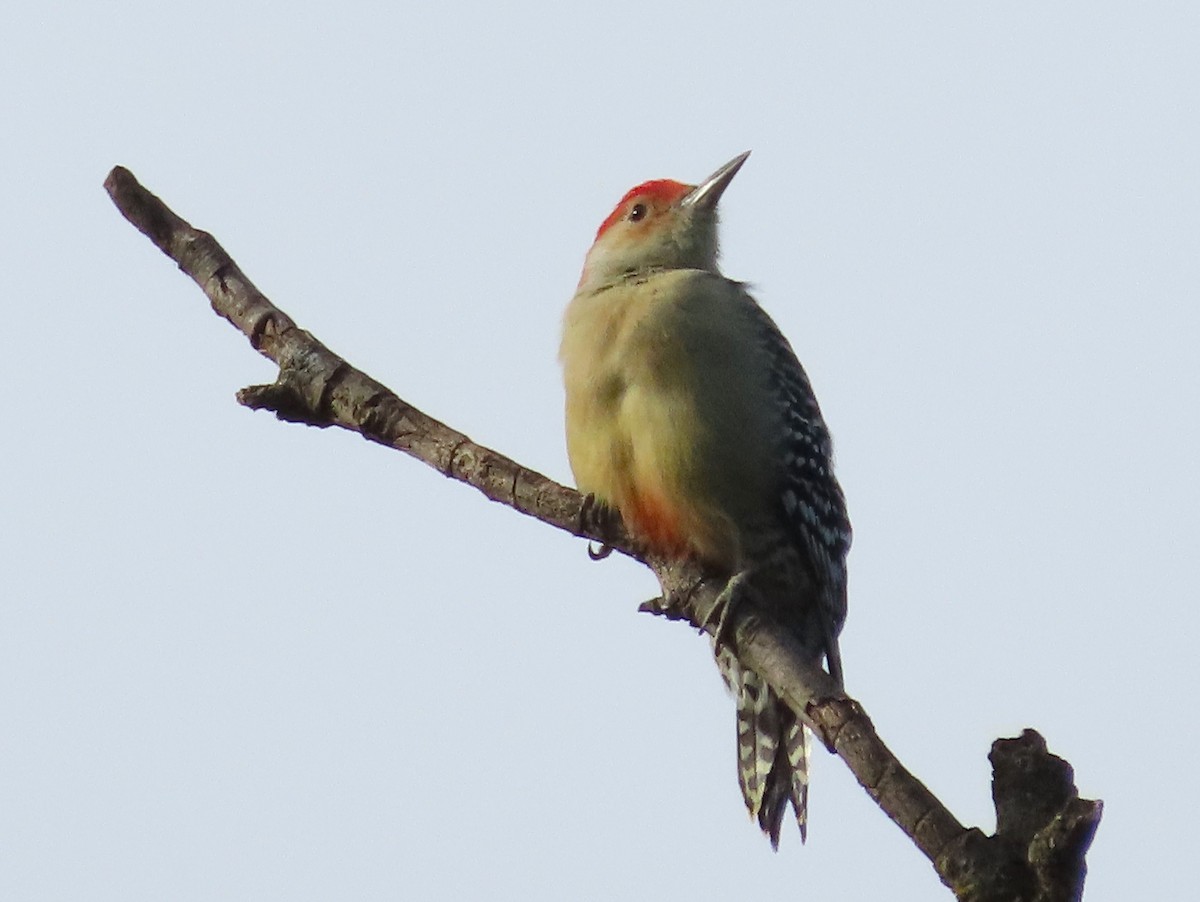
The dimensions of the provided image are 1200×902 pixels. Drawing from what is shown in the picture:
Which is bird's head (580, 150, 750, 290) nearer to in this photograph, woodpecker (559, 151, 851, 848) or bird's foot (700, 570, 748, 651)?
woodpecker (559, 151, 851, 848)

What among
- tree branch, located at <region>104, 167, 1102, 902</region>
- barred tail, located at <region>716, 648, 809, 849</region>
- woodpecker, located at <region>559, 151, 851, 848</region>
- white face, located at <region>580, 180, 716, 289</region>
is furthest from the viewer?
white face, located at <region>580, 180, 716, 289</region>

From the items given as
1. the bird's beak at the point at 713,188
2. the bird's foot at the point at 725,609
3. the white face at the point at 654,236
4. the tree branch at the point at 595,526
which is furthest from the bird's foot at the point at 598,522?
the bird's beak at the point at 713,188

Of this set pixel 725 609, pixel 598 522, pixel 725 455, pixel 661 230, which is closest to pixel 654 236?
pixel 661 230

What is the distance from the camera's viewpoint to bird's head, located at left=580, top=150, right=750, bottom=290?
32.2ft

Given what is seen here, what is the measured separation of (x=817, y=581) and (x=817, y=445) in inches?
31.6

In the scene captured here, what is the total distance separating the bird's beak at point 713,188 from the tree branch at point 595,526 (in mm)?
3012

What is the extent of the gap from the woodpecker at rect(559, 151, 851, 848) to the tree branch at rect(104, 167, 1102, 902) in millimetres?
344

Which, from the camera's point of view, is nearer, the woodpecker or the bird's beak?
the woodpecker

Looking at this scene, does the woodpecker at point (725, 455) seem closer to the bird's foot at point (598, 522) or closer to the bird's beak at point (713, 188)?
the bird's foot at point (598, 522)

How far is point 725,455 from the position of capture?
26.7 feet

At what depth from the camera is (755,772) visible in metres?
8.77

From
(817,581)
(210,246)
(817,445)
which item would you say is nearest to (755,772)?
(817,581)

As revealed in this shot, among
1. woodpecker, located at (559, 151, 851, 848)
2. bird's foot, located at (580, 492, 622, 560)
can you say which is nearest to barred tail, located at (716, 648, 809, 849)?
woodpecker, located at (559, 151, 851, 848)

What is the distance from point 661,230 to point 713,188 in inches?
19.9
